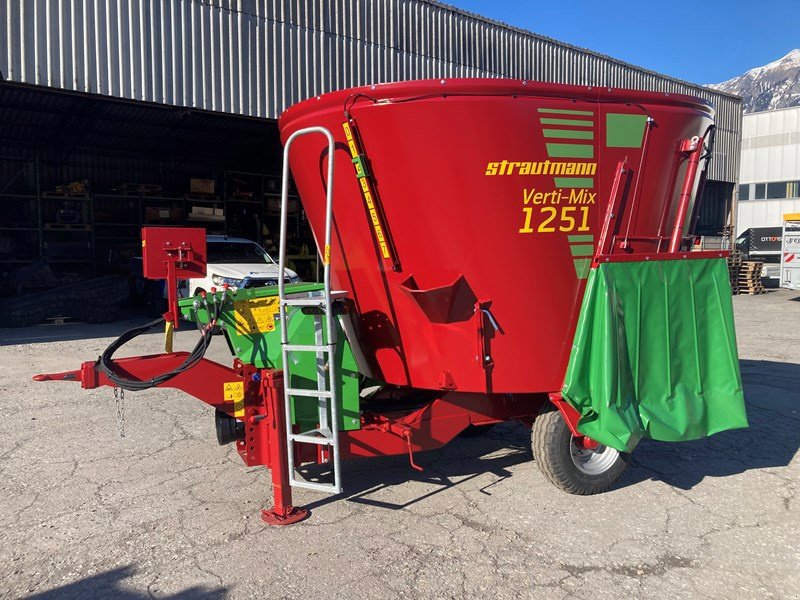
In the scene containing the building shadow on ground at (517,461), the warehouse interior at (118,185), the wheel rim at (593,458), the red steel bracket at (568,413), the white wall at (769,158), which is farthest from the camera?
the white wall at (769,158)

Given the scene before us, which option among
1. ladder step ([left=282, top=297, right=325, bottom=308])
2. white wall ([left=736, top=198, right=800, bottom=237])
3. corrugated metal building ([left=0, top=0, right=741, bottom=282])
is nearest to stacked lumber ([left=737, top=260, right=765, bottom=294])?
corrugated metal building ([left=0, top=0, right=741, bottom=282])

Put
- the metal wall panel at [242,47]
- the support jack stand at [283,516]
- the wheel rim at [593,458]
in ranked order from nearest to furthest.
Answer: the support jack stand at [283,516], the wheel rim at [593,458], the metal wall panel at [242,47]

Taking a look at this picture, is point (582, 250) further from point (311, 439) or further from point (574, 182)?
point (311, 439)

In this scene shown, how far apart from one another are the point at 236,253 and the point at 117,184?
271 inches

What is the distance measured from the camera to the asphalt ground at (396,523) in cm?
314

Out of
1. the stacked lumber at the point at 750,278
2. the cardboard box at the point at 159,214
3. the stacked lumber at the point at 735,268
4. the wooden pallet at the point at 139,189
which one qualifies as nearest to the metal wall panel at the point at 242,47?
the cardboard box at the point at 159,214

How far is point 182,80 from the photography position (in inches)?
432

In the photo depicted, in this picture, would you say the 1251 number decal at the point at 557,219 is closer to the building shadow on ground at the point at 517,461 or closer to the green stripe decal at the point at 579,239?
the green stripe decal at the point at 579,239

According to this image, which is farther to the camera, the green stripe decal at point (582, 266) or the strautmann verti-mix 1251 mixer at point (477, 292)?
the green stripe decal at point (582, 266)

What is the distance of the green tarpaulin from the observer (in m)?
3.80

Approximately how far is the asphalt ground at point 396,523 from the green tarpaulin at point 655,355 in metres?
0.59

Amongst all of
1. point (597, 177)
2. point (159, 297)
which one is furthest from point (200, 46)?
point (597, 177)

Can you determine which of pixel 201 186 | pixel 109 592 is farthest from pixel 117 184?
pixel 109 592

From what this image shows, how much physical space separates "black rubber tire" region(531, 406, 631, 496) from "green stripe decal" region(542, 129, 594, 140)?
1.74 metres
